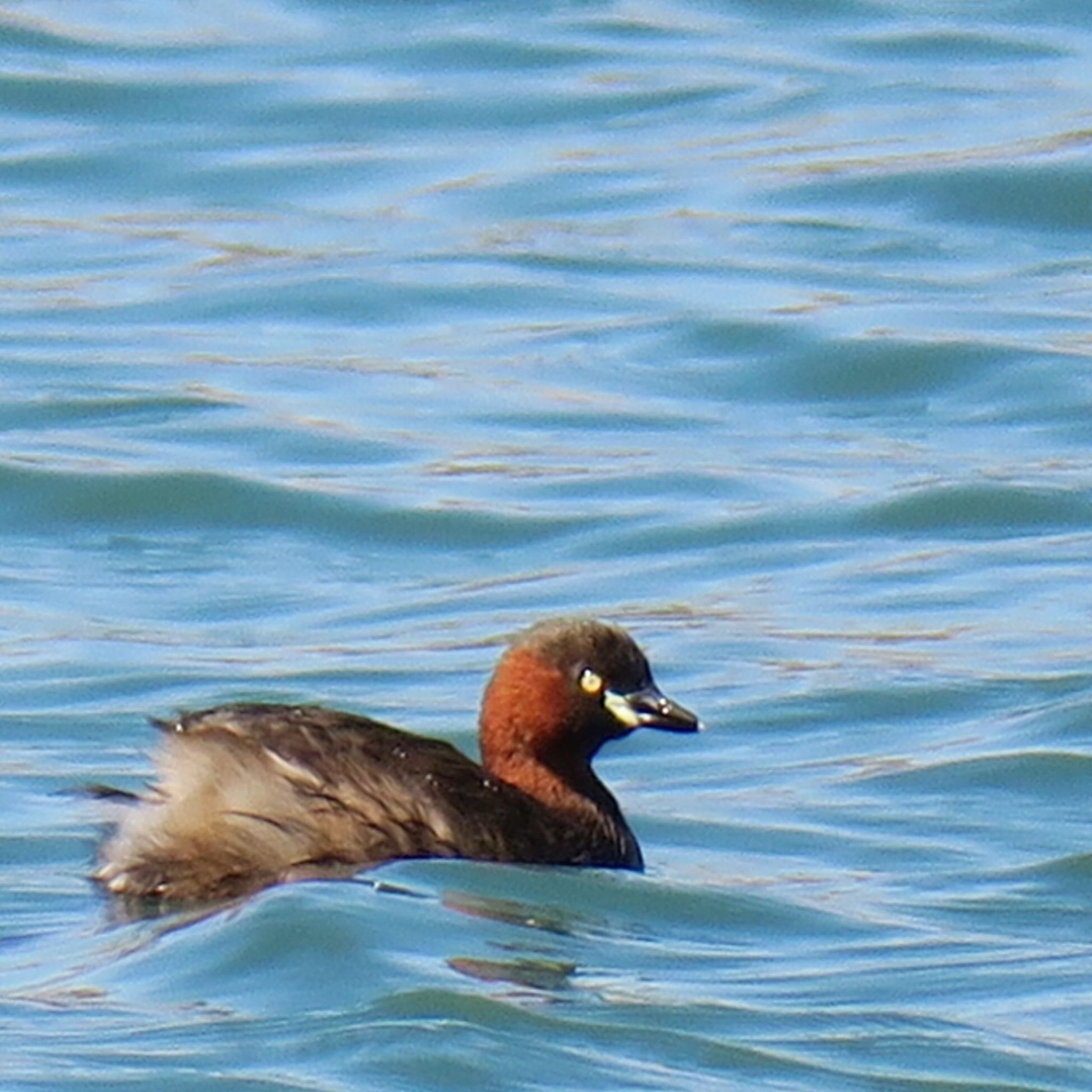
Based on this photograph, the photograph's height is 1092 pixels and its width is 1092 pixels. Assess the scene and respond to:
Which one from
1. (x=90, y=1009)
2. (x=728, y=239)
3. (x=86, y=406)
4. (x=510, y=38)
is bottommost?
(x=90, y=1009)

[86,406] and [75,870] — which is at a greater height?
[86,406]

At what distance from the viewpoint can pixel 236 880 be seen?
7.95 m

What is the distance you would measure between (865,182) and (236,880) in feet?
31.8

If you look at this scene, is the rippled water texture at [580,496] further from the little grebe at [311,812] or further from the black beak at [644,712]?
the black beak at [644,712]

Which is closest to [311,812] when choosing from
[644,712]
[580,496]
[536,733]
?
[536,733]

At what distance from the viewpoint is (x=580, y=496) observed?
1277 centimetres

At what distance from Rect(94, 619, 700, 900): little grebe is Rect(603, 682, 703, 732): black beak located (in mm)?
205

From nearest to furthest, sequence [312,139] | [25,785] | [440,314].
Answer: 1. [25,785]
2. [440,314]
3. [312,139]

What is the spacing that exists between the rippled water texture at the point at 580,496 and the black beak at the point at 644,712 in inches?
12.8

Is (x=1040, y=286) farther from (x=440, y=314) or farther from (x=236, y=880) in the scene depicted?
(x=236, y=880)

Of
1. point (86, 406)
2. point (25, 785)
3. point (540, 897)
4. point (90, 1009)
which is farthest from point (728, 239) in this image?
point (90, 1009)

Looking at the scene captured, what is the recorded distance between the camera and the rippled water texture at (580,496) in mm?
7230

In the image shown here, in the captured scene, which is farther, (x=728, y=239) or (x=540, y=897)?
(x=728, y=239)

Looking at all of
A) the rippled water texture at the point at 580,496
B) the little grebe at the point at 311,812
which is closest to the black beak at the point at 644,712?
the little grebe at the point at 311,812
